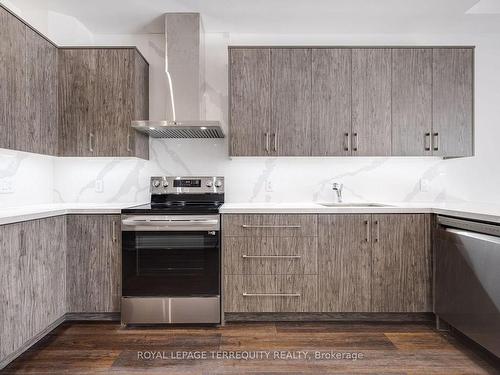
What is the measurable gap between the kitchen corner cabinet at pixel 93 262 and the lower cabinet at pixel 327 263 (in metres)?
0.85

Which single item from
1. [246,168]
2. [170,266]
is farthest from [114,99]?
[170,266]

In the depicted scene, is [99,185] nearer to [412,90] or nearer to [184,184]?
[184,184]

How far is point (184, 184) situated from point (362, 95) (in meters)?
1.72

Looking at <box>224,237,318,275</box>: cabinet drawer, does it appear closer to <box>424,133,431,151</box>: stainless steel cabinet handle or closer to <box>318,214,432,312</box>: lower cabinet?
<box>318,214,432,312</box>: lower cabinet

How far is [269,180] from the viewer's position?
3.17m

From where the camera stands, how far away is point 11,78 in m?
2.22

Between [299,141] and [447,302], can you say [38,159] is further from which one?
[447,302]

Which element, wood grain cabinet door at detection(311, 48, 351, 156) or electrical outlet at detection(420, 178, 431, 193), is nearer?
wood grain cabinet door at detection(311, 48, 351, 156)

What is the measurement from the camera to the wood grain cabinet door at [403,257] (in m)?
2.56

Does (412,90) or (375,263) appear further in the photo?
(412,90)

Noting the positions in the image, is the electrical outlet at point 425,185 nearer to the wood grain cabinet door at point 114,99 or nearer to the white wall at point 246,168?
the white wall at point 246,168

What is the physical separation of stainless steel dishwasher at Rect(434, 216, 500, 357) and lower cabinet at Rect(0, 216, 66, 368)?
2.73m

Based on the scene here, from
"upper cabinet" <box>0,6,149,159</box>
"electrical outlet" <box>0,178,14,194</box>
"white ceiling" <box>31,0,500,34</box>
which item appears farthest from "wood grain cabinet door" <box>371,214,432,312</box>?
"electrical outlet" <box>0,178,14,194</box>

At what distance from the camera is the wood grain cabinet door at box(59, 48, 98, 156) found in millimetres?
2768
